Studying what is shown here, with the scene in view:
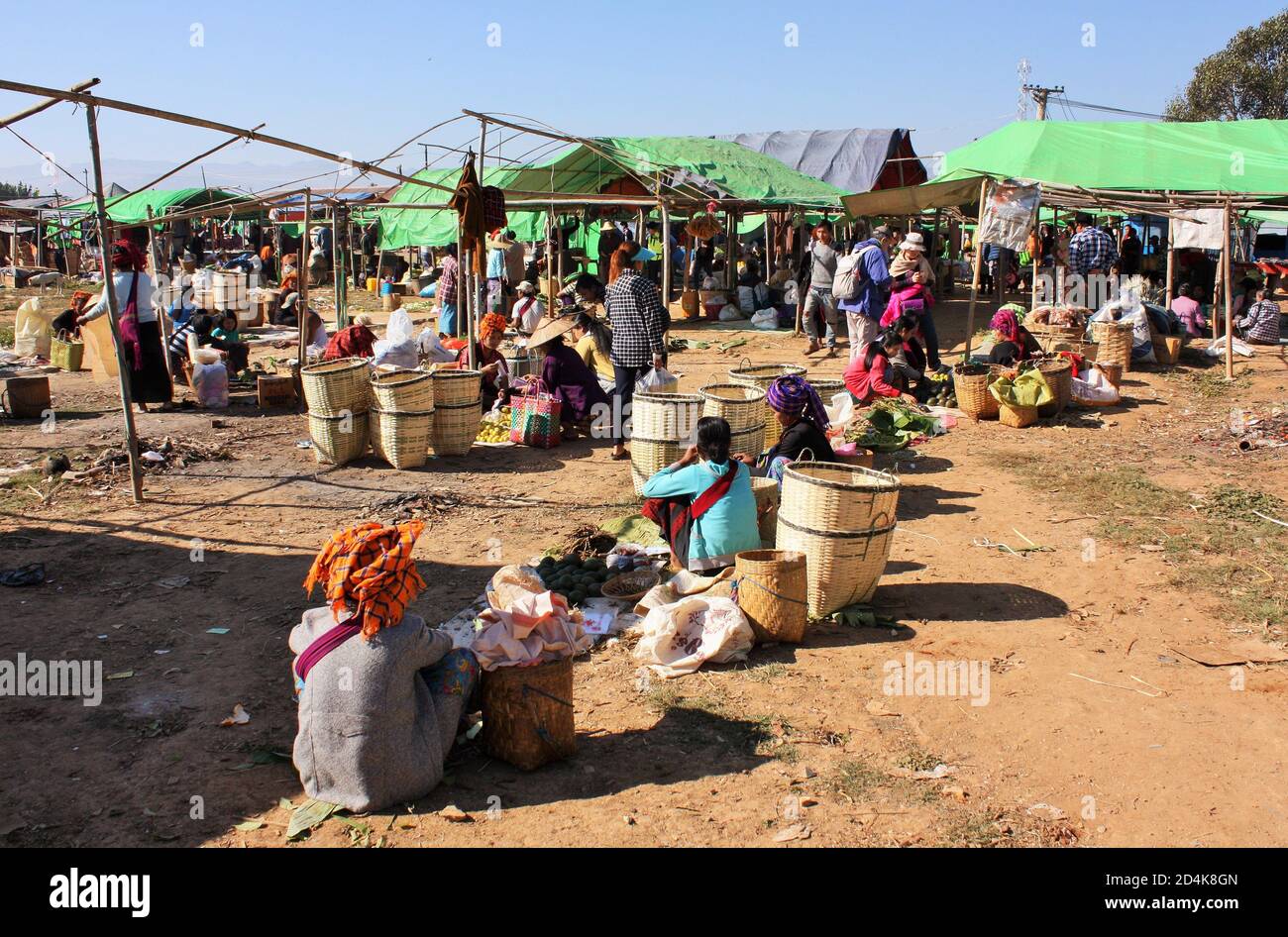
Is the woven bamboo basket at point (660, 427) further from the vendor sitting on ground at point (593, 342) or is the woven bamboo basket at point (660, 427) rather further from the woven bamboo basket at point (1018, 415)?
the woven bamboo basket at point (1018, 415)

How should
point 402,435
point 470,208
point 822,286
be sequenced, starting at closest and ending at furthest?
point 402,435 → point 470,208 → point 822,286

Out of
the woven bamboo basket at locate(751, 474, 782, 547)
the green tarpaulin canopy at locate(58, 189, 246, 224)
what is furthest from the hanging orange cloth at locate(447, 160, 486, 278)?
the green tarpaulin canopy at locate(58, 189, 246, 224)

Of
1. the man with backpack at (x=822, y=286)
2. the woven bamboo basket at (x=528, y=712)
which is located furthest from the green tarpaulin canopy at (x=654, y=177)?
the woven bamboo basket at (x=528, y=712)

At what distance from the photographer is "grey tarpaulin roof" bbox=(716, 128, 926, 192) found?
73.8 ft

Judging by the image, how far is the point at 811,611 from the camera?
18.9ft

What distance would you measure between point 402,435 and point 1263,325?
1344 cm

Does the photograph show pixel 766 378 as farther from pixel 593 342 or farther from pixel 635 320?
pixel 593 342

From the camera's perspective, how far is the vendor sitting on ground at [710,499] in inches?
229

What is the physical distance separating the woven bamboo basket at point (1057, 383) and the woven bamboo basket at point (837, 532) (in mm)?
5759

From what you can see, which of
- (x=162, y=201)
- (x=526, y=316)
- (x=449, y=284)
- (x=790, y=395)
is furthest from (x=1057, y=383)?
(x=162, y=201)

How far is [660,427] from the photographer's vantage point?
25.0 ft

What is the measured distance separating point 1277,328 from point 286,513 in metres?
14.9
